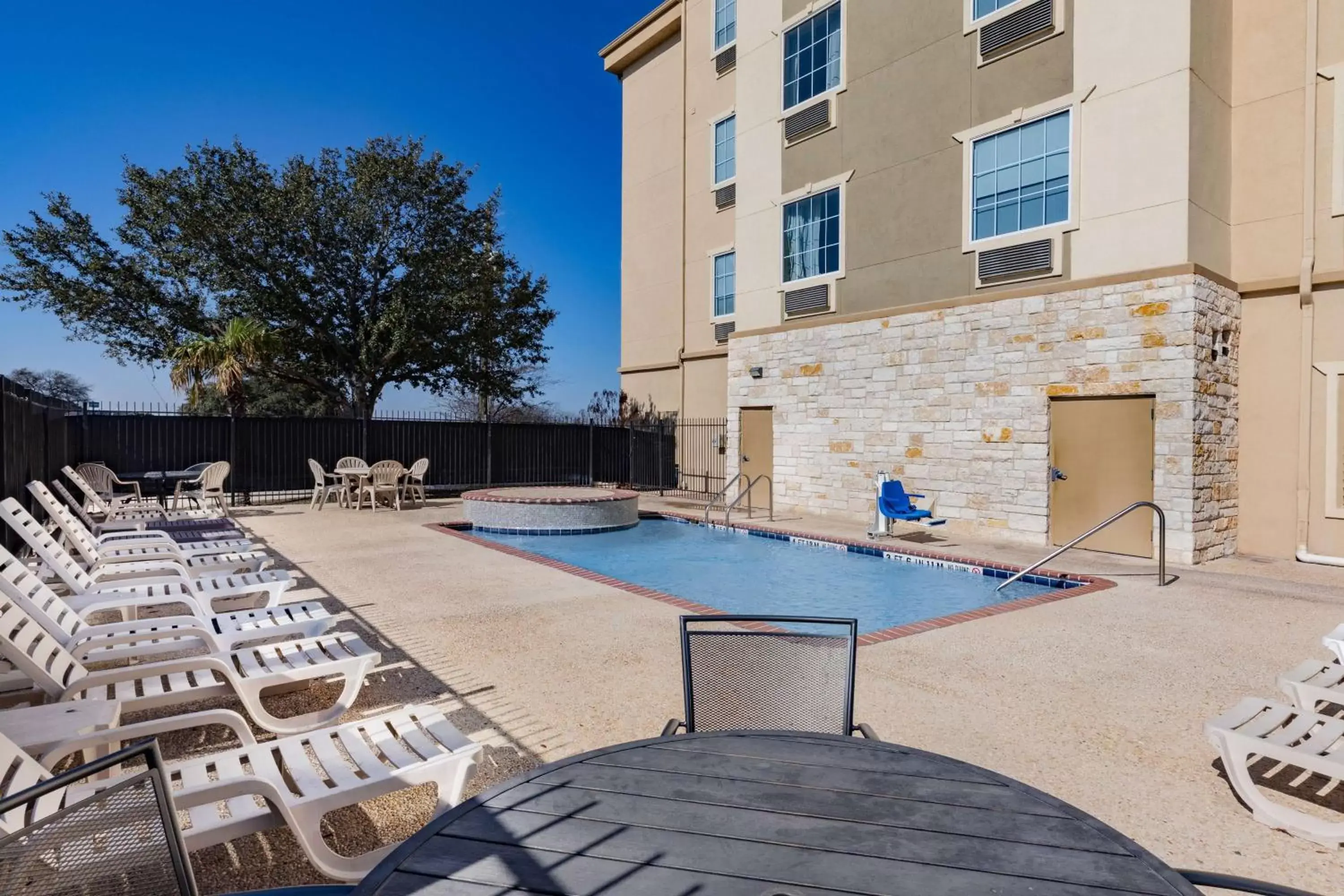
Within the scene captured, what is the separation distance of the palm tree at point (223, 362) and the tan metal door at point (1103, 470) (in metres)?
14.8

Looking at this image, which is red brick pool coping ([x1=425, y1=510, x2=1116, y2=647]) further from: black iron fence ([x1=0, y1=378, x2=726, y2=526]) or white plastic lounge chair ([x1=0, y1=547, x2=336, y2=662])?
black iron fence ([x1=0, y1=378, x2=726, y2=526])

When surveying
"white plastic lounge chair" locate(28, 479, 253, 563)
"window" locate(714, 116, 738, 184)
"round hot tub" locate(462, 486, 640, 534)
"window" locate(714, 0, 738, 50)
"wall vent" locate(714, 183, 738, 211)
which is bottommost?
"round hot tub" locate(462, 486, 640, 534)

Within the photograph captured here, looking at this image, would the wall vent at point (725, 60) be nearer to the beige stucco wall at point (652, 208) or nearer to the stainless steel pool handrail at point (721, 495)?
the beige stucco wall at point (652, 208)

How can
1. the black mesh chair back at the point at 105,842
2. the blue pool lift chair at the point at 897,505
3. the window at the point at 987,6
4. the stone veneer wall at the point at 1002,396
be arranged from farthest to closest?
the window at the point at 987,6
the blue pool lift chair at the point at 897,505
the stone veneer wall at the point at 1002,396
the black mesh chair back at the point at 105,842

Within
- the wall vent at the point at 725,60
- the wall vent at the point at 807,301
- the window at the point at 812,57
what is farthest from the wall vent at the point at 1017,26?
the wall vent at the point at 725,60

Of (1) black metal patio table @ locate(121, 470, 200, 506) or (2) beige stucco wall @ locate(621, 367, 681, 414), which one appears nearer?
(1) black metal patio table @ locate(121, 470, 200, 506)

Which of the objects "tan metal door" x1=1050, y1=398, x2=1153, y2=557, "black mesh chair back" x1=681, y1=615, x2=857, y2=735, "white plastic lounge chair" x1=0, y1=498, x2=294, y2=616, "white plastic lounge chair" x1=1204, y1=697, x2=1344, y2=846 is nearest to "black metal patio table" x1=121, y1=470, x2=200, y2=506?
"white plastic lounge chair" x1=0, y1=498, x2=294, y2=616

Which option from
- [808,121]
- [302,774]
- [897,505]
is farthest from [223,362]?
[302,774]

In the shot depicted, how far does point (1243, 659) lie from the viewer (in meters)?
4.72

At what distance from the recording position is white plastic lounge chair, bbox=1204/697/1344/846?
2.57 m

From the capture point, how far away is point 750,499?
12867 mm

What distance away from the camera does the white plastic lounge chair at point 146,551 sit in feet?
18.6

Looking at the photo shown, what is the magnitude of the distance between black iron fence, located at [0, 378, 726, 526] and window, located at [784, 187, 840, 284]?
14.4ft

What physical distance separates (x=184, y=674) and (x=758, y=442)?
11.3m
